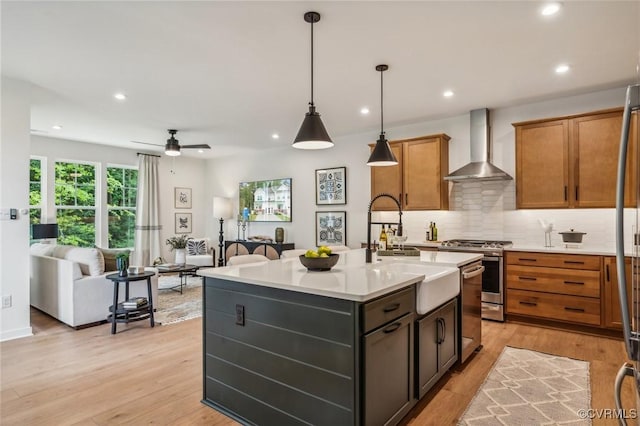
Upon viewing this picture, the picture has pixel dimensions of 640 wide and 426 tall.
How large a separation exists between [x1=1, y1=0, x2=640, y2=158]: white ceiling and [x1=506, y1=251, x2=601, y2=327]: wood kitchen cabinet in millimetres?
1983

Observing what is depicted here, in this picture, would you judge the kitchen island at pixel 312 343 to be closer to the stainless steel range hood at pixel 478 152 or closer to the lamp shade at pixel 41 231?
the stainless steel range hood at pixel 478 152

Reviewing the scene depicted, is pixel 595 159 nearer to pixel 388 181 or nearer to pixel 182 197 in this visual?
pixel 388 181

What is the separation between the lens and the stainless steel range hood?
15.4ft

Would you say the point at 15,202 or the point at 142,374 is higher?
the point at 15,202

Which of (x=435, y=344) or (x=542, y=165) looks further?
(x=542, y=165)

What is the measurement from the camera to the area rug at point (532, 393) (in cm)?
230

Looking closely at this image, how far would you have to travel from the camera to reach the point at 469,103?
463 centimetres

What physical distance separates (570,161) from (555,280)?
1.41 meters

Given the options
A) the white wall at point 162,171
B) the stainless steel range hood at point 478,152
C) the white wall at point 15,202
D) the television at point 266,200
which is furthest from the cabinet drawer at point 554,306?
the white wall at point 162,171

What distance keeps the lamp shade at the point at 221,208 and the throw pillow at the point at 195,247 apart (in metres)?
0.78

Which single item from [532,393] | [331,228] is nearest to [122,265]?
[331,228]

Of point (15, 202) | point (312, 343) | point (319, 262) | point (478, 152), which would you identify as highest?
point (478, 152)

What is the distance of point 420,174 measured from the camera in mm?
5227

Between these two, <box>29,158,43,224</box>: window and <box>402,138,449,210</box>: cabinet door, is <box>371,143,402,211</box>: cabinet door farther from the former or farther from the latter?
<box>29,158,43,224</box>: window
